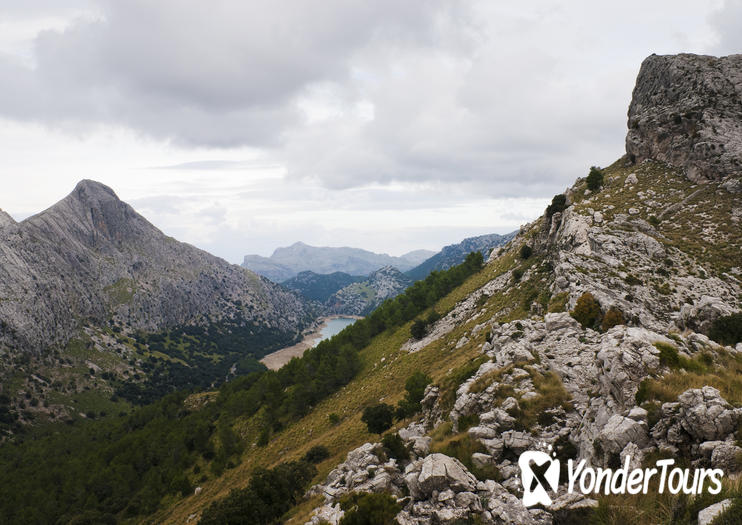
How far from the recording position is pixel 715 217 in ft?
176

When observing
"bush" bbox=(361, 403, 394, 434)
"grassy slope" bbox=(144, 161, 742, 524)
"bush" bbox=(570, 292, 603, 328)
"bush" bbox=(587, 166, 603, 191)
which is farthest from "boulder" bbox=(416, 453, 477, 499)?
"bush" bbox=(587, 166, 603, 191)

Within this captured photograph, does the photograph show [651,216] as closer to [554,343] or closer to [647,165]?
[647,165]

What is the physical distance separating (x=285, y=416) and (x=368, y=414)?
49384 millimetres

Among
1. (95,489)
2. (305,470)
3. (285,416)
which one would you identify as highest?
(305,470)

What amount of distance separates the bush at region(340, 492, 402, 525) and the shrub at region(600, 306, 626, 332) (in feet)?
87.6

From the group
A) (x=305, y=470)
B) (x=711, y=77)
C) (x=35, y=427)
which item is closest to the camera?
(x=305, y=470)

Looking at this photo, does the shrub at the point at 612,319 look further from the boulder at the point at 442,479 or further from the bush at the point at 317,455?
the bush at the point at 317,455

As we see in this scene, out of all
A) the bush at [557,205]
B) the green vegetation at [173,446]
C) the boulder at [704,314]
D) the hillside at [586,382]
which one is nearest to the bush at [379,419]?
the hillside at [586,382]

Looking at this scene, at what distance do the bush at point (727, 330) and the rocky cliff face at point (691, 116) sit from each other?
154ft

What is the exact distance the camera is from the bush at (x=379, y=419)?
4359 centimetres

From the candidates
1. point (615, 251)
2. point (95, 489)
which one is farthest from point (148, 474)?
point (615, 251)

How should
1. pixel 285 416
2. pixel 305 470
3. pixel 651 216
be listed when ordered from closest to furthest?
pixel 305 470
pixel 651 216
pixel 285 416

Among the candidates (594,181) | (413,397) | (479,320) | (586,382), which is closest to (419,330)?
(479,320)

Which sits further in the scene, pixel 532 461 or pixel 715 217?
pixel 715 217
